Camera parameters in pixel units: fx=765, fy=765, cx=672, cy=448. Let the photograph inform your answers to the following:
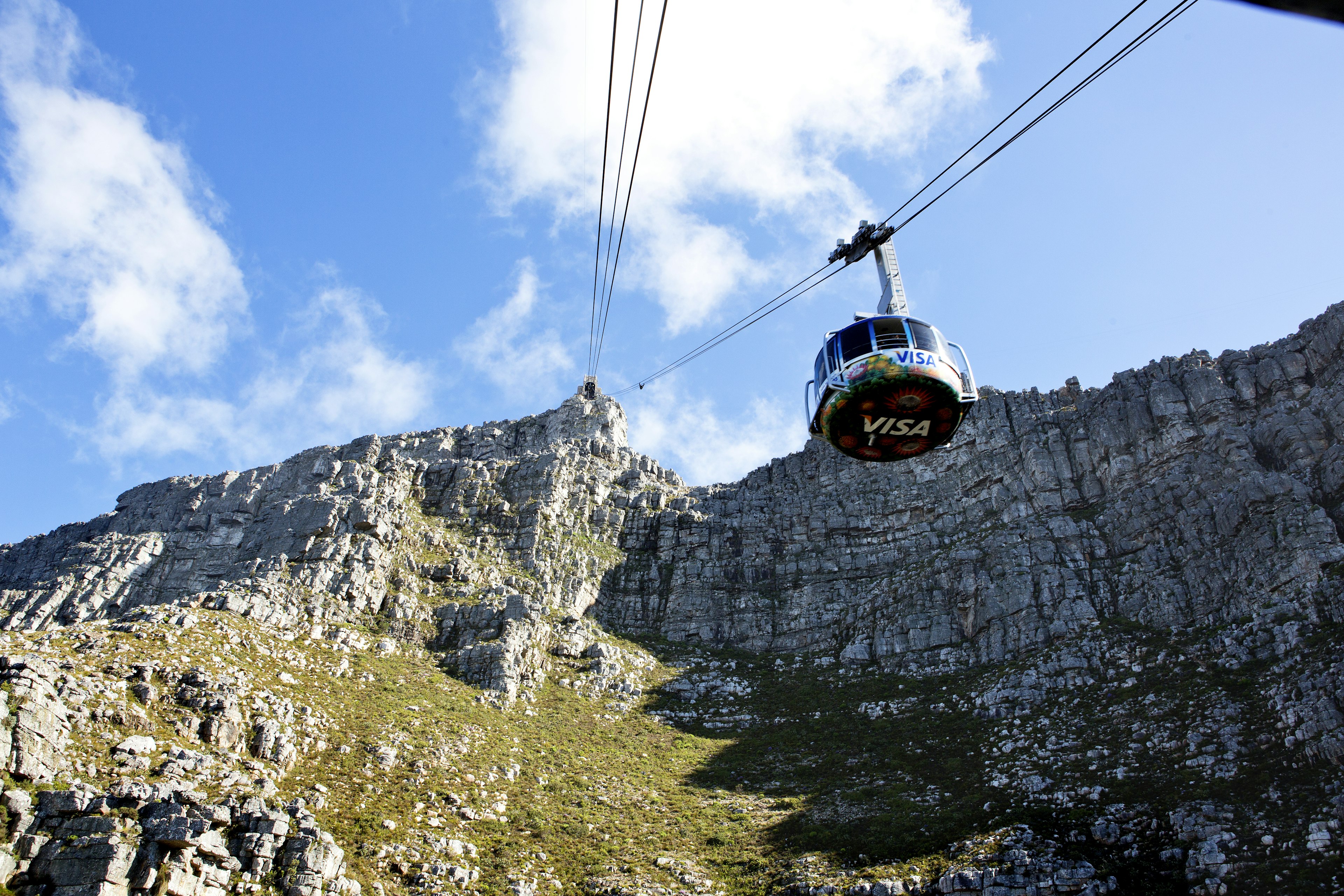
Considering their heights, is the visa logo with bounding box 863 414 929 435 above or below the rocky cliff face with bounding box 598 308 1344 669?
below

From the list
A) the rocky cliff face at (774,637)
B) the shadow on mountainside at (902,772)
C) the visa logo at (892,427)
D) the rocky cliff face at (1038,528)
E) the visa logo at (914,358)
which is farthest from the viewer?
the rocky cliff face at (1038,528)

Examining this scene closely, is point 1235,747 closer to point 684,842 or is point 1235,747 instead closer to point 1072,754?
point 1072,754

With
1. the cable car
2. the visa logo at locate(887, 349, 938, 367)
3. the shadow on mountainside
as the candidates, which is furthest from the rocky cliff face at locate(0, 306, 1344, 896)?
the visa logo at locate(887, 349, 938, 367)

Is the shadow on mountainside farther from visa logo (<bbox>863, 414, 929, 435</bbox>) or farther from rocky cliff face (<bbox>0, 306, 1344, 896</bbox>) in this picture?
visa logo (<bbox>863, 414, 929, 435</bbox>)

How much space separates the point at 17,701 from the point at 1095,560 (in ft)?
279

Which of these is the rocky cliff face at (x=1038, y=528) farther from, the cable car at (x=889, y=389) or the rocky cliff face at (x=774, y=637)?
the cable car at (x=889, y=389)

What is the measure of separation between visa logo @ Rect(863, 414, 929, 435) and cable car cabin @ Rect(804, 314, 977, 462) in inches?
0.7

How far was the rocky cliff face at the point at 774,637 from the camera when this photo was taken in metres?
44.0

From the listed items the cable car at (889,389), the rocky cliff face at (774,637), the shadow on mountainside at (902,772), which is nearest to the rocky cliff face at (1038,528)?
the rocky cliff face at (774,637)

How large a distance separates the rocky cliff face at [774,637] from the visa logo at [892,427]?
38.6m

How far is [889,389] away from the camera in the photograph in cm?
1656

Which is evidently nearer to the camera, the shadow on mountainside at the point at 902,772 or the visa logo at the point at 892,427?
the visa logo at the point at 892,427

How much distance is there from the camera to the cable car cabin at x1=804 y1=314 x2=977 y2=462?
16609 millimetres

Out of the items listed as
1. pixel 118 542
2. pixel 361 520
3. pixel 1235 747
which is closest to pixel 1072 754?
pixel 1235 747
